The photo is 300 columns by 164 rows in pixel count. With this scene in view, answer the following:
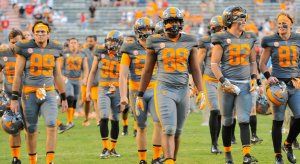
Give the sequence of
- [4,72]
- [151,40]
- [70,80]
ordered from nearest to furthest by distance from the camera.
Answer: [151,40], [4,72], [70,80]

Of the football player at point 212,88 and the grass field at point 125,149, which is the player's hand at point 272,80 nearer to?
the grass field at point 125,149

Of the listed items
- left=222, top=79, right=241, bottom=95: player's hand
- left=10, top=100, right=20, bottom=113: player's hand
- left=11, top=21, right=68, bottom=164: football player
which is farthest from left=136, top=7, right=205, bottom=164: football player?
left=10, top=100, right=20, bottom=113: player's hand

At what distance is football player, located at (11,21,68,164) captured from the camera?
1047 centimetres

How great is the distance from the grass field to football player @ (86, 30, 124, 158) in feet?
1.10

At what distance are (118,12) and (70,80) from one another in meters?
12.7

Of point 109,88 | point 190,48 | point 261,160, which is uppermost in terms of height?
point 190,48

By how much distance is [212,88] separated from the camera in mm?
13078

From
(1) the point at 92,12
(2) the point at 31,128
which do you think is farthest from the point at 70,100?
(1) the point at 92,12

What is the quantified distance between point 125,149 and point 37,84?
Answer: 137 inches

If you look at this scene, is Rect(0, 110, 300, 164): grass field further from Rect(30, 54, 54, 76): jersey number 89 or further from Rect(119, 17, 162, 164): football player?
Rect(30, 54, 54, 76): jersey number 89

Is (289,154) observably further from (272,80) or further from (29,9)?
(29,9)

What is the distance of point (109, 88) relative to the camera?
42.4 ft

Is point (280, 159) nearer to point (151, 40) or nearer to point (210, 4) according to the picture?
point (151, 40)

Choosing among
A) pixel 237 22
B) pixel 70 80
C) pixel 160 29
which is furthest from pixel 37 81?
pixel 70 80
